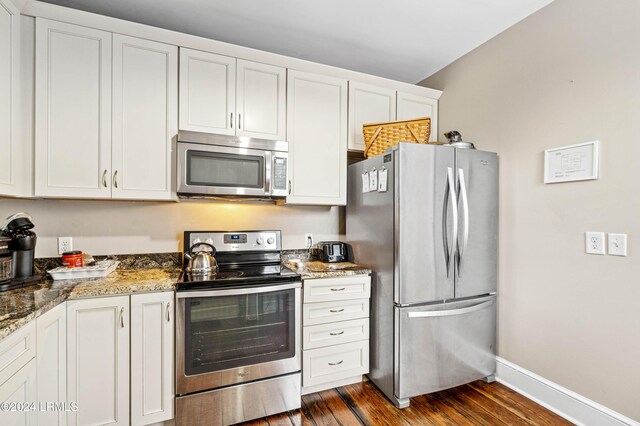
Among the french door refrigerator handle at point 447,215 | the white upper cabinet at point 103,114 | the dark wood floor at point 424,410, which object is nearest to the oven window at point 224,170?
the white upper cabinet at point 103,114

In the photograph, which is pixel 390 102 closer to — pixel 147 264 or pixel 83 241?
pixel 147 264

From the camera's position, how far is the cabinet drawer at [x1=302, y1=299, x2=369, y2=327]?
2141mm

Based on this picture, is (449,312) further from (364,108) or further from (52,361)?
(52,361)

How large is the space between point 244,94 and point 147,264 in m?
1.48

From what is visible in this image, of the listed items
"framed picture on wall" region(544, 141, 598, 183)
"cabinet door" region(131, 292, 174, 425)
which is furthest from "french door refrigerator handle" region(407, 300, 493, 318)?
"cabinet door" region(131, 292, 174, 425)

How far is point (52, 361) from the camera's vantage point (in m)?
1.49

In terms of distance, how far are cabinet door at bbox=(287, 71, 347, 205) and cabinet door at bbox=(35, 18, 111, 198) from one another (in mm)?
1244

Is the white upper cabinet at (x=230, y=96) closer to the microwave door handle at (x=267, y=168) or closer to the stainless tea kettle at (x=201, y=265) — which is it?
the microwave door handle at (x=267, y=168)

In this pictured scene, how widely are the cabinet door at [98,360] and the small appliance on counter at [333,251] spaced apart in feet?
4.93

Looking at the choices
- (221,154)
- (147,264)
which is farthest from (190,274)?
(221,154)

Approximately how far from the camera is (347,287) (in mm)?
2256

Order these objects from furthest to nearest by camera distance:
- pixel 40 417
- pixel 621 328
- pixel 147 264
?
pixel 147 264
pixel 621 328
pixel 40 417

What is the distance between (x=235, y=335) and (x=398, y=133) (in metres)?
1.87

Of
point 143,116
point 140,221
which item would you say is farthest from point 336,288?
point 143,116
